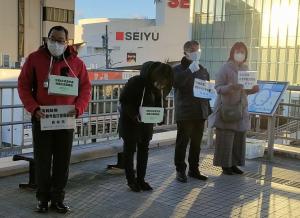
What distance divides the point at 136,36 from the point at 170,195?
208 feet

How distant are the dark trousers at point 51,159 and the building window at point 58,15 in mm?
26553

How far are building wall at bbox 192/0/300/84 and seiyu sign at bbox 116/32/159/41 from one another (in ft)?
44.3

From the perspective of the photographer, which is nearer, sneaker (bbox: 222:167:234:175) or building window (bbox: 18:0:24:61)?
sneaker (bbox: 222:167:234:175)

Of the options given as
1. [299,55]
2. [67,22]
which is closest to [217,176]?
[67,22]

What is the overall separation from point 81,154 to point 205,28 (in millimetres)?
46706

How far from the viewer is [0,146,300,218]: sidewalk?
5047mm

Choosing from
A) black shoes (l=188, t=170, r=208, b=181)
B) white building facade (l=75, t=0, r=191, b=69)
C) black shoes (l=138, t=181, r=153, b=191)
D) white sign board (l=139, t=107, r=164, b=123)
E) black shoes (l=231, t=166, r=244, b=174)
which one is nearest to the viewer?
white sign board (l=139, t=107, r=164, b=123)

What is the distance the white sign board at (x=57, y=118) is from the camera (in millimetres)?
4566

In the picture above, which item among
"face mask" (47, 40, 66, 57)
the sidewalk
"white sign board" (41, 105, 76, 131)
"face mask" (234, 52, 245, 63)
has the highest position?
"face mask" (234, 52, 245, 63)

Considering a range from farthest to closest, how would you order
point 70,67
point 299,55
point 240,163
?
point 299,55
point 240,163
point 70,67

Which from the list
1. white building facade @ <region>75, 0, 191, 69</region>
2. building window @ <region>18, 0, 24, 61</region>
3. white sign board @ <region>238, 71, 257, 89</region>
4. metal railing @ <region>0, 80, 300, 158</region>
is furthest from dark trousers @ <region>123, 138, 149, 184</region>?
white building facade @ <region>75, 0, 191, 69</region>

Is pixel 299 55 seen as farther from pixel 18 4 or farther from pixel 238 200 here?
pixel 238 200

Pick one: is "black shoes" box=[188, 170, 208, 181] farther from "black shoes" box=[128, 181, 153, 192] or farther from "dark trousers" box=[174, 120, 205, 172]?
"black shoes" box=[128, 181, 153, 192]

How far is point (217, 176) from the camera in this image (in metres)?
6.62
